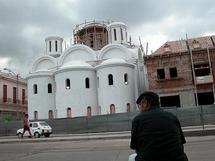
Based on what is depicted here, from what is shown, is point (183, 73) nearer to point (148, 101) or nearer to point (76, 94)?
point (76, 94)

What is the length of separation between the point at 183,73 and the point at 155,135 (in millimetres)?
40240

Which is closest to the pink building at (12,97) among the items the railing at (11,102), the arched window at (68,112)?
the railing at (11,102)

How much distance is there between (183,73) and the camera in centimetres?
4353

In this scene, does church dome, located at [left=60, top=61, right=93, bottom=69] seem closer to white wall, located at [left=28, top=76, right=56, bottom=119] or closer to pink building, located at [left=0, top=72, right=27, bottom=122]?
white wall, located at [left=28, top=76, right=56, bottom=119]

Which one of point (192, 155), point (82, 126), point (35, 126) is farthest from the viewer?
point (82, 126)

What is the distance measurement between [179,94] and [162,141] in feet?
130

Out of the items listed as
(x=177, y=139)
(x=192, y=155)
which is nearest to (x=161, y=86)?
(x=192, y=155)

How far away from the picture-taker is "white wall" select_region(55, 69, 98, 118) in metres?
46.3

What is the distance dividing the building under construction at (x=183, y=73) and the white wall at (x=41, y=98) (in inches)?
597

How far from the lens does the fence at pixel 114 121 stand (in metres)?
32.1

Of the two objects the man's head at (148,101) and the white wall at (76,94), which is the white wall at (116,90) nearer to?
the white wall at (76,94)

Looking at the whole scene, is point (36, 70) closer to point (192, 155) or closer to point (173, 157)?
point (192, 155)

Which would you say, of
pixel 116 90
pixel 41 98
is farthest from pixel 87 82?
pixel 41 98

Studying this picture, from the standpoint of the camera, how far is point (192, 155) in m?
11.4
